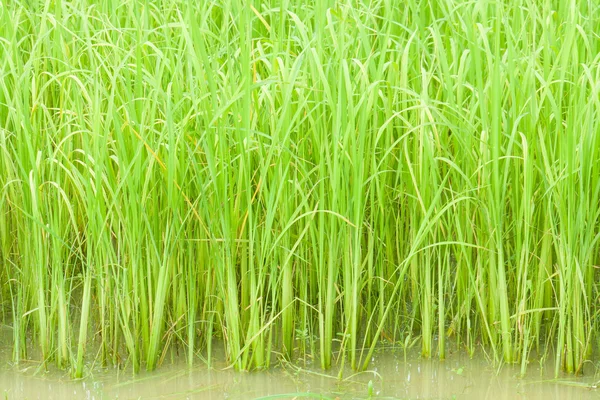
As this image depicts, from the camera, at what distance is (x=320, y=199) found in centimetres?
231

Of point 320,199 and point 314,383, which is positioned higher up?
point 320,199

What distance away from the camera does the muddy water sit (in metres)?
2.29

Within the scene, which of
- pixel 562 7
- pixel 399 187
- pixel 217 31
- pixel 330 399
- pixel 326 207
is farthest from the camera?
pixel 217 31

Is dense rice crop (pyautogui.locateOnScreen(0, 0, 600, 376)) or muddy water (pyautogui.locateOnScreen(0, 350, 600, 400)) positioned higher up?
dense rice crop (pyautogui.locateOnScreen(0, 0, 600, 376))

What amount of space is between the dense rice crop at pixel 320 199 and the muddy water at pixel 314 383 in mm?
52

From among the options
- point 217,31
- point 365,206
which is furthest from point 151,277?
point 217,31

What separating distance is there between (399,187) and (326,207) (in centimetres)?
29

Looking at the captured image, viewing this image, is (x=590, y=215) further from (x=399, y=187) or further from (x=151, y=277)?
(x=151, y=277)

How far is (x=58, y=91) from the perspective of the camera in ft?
9.30

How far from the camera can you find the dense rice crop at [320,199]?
2.28 metres

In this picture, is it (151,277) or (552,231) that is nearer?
(552,231)

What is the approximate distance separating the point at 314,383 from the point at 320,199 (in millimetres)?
531

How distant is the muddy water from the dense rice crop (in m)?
0.05

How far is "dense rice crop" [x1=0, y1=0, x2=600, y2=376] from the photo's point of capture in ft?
7.49
